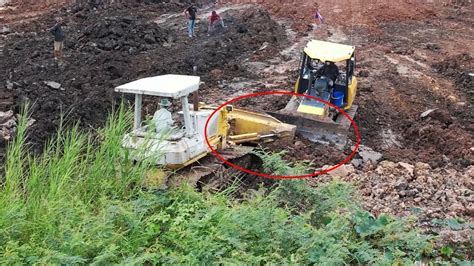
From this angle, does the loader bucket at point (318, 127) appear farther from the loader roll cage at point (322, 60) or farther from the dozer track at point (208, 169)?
the dozer track at point (208, 169)

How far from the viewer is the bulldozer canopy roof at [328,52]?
34.8 feet

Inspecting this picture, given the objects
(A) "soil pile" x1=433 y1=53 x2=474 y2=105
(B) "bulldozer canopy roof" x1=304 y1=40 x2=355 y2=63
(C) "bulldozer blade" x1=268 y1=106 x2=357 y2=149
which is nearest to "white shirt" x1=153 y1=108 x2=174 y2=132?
(C) "bulldozer blade" x1=268 y1=106 x2=357 y2=149

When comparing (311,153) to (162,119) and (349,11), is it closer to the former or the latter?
(162,119)

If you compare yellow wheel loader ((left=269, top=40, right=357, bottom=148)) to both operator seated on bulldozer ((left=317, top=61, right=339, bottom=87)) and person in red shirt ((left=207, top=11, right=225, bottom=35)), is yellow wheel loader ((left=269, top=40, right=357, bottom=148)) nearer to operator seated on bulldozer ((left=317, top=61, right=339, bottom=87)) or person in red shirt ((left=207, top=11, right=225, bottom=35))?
operator seated on bulldozer ((left=317, top=61, right=339, bottom=87))

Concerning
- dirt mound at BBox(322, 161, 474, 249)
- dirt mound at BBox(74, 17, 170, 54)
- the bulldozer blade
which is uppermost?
dirt mound at BBox(74, 17, 170, 54)

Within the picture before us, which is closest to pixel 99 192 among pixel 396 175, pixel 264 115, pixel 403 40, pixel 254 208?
pixel 254 208

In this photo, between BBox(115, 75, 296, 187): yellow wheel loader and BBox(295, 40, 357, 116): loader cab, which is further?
BBox(295, 40, 357, 116): loader cab

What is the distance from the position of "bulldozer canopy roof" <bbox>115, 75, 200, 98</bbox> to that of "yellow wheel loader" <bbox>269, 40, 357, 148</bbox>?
3382mm

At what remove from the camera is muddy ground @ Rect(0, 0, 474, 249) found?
9.90 metres

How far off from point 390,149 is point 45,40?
11.7 metres

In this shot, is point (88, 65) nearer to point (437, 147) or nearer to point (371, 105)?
point (371, 105)

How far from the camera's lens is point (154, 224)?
5.95 m

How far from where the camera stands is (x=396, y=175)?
29.9 feet

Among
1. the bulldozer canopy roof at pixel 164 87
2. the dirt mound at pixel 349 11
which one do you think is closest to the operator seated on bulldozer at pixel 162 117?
the bulldozer canopy roof at pixel 164 87
